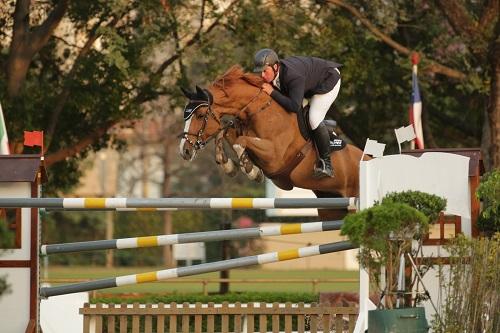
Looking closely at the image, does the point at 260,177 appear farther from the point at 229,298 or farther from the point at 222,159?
the point at 229,298

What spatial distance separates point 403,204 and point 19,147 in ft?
38.5

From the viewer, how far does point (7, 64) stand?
61.3 feet

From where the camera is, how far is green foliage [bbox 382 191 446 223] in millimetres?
7352

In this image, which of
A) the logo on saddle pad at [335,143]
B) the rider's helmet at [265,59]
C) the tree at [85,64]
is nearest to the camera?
the rider's helmet at [265,59]

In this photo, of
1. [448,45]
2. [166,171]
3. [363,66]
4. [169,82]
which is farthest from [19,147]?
[166,171]

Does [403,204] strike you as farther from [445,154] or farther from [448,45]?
[448,45]

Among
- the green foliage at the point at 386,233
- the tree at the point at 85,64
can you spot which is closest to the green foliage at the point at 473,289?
the green foliage at the point at 386,233

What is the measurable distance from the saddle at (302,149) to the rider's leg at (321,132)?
6cm

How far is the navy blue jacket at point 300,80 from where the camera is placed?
9.45 m

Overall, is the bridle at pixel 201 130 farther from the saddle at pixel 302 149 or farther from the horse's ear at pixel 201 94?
the saddle at pixel 302 149

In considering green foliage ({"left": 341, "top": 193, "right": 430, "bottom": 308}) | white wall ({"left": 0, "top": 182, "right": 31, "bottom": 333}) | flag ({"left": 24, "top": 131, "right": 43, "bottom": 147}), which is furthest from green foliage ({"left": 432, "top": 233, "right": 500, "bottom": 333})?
flag ({"left": 24, "top": 131, "right": 43, "bottom": 147})

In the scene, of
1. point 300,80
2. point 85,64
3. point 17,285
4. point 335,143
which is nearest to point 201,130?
point 300,80

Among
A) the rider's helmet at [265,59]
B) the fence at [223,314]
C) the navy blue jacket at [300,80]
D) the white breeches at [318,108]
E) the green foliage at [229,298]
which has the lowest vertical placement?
the green foliage at [229,298]

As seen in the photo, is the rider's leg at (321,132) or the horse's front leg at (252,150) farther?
the rider's leg at (321,132)
